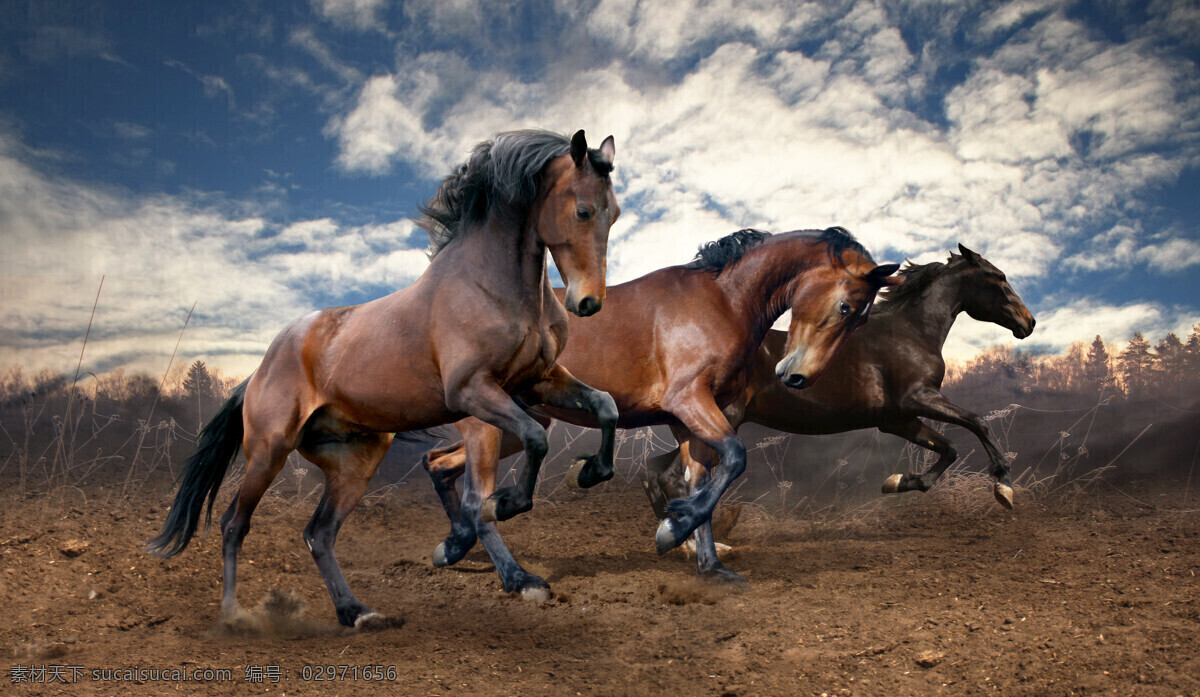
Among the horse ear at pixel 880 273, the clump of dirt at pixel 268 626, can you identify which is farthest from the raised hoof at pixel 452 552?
the horse ear at pixel 880 273

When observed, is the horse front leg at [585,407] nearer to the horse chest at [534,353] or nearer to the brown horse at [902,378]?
the horse chest at [534,353]

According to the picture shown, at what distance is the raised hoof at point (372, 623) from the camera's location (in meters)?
4.14

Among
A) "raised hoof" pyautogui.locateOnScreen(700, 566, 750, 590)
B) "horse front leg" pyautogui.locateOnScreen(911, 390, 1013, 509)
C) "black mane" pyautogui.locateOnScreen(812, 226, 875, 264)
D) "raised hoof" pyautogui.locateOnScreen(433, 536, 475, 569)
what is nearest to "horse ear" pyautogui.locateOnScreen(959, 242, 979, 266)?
"horse front leg" pyautogui.locateOnScreen(911, 390, 1013, 509)

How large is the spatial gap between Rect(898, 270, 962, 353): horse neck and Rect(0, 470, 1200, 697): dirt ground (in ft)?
5.16

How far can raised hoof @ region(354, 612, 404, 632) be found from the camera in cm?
414

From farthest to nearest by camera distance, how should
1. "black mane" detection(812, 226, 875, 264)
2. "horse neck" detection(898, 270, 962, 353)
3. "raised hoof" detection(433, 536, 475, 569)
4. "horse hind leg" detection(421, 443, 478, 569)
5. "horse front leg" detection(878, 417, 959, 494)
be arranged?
"horse neck" detection(898, 270, 962, 353) → "horse front leg" detection(878, 417, 959, 494) → "horse hind leg" detection(421, 443, 478, 569) → "black mane" detection(812, 226, 875, 264) → "raised hoof" detection(433, 536, 475, 569)

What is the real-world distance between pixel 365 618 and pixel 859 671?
2.59m

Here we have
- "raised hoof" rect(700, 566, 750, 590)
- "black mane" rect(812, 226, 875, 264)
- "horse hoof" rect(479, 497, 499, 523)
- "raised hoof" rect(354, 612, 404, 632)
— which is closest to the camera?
"horse hoof" rect(479, 497, 499, 523)

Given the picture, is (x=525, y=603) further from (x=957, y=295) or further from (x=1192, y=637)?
(x=957, y=295)

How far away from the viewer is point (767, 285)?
5406mm

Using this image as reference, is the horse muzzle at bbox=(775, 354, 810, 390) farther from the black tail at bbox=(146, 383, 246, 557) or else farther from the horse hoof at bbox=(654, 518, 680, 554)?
the black tail at bbox=(146, 383, 246, 557)

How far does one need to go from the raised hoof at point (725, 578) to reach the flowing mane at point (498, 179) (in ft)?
8.80

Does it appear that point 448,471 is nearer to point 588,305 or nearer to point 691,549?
point 691,549

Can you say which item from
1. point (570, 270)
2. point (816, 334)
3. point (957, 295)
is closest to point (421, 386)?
point (570, 270)
